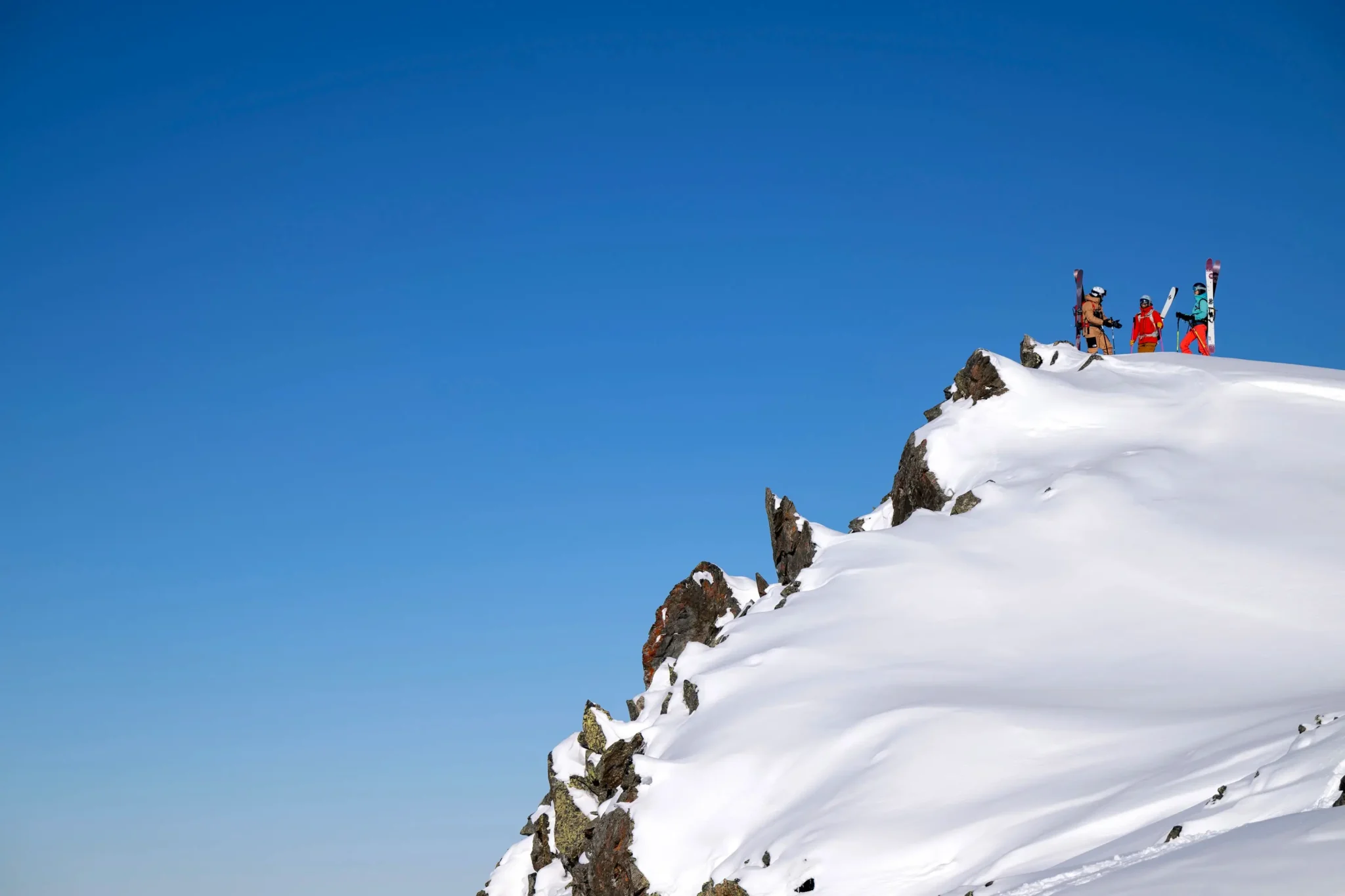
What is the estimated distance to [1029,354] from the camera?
45.8 metres

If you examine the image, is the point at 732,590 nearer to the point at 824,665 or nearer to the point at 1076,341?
the point at 824,665

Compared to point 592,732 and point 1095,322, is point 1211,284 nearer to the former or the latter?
point 1095,322

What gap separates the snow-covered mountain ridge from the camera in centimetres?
1555

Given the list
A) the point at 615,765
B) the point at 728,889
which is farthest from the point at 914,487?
the point at 728,889

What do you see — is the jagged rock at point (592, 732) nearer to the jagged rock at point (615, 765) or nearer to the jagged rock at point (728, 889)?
the jagged rock at point (615, 765)

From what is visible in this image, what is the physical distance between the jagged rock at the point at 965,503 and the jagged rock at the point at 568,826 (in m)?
13.4

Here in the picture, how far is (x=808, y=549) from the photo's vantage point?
122 ft

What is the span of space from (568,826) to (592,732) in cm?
293

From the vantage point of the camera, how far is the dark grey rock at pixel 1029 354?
149 feet

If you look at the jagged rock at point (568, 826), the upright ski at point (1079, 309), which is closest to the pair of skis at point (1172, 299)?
the upright ski at point (1079, 309)

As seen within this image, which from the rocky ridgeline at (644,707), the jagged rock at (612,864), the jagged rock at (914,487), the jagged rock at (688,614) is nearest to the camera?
the jagged rock at (612,864)

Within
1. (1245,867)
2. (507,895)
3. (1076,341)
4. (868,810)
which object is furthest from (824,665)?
(1076,341)

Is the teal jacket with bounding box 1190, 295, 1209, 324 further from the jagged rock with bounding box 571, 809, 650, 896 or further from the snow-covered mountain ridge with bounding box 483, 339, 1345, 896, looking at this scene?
the jagged rock with bounding box 571, 809, 650, 896

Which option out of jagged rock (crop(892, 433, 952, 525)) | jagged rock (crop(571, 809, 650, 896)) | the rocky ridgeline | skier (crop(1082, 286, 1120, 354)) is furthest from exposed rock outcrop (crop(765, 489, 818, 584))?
skier (crop(1082, 286, 1120, 354))
